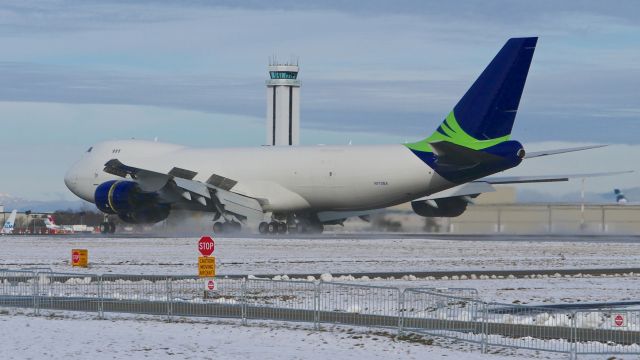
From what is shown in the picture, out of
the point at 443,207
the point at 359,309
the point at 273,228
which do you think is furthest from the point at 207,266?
the point at 443,207

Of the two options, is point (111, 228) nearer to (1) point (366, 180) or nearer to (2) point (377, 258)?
(1) point (366, 180)

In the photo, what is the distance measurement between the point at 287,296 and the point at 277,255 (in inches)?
801

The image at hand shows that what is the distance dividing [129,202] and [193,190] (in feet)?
13.7

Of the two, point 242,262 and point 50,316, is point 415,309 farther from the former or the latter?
point 242,262

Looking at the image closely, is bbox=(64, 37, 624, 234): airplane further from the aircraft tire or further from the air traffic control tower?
the air traffic control tower

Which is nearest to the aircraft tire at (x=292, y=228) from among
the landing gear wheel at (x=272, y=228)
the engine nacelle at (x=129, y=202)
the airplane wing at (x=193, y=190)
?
the airplane wing at (x=193, y=190)

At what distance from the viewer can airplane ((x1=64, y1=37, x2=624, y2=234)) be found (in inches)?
2406

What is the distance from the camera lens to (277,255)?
47969mm

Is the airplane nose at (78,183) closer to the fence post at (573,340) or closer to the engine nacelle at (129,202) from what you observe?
the engine nacelle at (129,202)

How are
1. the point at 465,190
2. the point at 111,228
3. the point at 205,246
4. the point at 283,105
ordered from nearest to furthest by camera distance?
the point at 205,246
the point at 465,190
the point at 111,228
the point at 283,105

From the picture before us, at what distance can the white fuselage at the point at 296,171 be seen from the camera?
65.4 meters

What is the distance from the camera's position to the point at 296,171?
2781 inches

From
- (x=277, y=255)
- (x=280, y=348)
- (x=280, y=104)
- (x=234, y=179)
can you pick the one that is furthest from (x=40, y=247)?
(x=280, y=104)

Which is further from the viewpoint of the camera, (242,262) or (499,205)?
(499,205)
